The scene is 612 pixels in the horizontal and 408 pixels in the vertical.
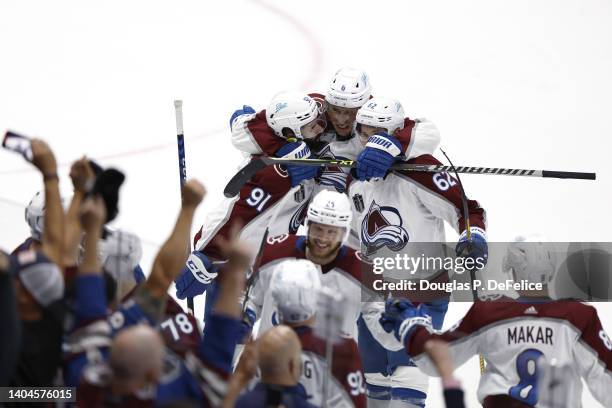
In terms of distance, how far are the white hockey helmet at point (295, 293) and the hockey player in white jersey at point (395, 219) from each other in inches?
51.2

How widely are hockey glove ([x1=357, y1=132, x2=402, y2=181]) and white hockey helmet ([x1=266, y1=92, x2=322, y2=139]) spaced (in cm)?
31

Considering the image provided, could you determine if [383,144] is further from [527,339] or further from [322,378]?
[322,378]

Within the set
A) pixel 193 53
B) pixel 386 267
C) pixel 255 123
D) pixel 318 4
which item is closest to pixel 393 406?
pixel 386 267

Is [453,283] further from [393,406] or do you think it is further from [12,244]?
[12,244]

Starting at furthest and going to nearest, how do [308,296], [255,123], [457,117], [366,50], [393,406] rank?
[366,50] → [457,117] → [255,123] → [393,406] → [308,296]

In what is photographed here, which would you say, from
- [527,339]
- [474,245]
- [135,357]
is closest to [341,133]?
[474,245]

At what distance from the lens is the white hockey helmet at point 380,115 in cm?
539

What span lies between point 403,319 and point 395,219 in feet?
4.17

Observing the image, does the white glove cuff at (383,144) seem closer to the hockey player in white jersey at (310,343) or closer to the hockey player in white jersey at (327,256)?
the hockey player in white jersey at (327,256)

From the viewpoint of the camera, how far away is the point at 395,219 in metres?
5.55

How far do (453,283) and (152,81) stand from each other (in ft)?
12.5

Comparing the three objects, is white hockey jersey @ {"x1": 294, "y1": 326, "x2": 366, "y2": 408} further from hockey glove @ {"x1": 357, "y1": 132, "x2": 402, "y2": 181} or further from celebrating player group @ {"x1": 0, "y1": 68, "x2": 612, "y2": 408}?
hockey glove @ {"x1": 357, "y1": 132, "x2": 402, "y2": 181}

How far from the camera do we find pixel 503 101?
8.67 m

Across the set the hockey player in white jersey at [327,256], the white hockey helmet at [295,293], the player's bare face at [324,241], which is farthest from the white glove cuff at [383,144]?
the white hockey helmet at [295,293]
